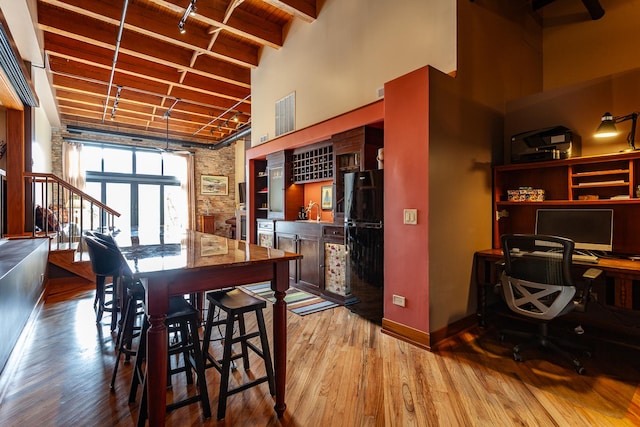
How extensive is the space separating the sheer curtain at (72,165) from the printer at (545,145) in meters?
9.55

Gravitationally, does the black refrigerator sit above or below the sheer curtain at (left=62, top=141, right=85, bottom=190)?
below

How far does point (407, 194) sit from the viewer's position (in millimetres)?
2922

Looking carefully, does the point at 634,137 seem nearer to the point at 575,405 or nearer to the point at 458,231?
the point at 458,231

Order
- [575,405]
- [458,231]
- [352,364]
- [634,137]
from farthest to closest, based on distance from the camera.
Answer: [458,231] → [634,137] → [352,364] → [575,405]

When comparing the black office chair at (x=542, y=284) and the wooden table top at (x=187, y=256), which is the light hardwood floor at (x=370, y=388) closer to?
the black office chair at (x=542, y=284)

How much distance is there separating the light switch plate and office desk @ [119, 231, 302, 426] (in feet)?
4.59

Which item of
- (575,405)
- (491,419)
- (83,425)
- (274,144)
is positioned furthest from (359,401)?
(274,144)

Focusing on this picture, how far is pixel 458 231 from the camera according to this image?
3039 mm

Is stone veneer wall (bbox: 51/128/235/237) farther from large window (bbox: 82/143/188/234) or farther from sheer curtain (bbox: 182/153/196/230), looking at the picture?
large window (bbox: 82/143/188/234)

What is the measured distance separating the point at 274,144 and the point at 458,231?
3454 mm

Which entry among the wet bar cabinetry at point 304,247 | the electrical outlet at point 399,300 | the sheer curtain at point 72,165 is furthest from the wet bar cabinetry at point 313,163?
the sheer curtain at point 72,165

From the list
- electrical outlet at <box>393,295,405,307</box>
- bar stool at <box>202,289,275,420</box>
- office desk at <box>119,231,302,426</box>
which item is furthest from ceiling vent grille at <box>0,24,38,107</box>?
electrical outlet at <box>393,295,405,307</box>

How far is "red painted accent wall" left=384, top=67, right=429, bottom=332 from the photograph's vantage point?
9.11ft

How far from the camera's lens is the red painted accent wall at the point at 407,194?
109 inches
